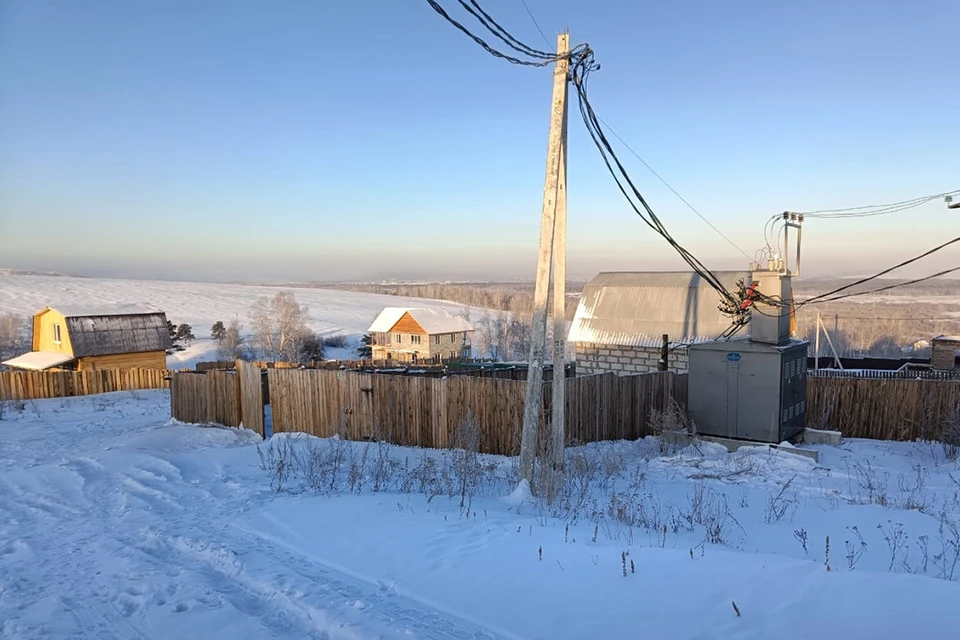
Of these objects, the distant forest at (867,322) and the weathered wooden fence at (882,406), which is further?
the distant forest at (867,322)

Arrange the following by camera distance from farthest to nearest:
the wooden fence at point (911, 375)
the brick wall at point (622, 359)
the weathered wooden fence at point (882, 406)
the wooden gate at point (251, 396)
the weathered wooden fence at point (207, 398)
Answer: the brick wall at point (622, 359)
the wooden fence at point (911, 375)
the weathered wooden fence at point (207, 398)
the wooden gate at point (251, 396)
the weathered wooden fence at point (882, 406)

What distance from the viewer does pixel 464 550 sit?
5.14 meters

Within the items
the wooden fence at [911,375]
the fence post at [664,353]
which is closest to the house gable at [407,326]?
the wooden fence at [911,375]

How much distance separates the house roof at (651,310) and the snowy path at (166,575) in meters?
16.1

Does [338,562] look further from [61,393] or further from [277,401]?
[61,393]

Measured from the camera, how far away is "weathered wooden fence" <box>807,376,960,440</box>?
1332cm

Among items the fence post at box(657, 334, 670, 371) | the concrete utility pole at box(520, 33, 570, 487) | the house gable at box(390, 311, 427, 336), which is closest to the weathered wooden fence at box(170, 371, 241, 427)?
the concrete utility pole at box(520, 33, 570, 487)

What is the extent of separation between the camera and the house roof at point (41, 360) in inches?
1289

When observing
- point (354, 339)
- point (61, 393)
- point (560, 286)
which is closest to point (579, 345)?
point (560, 286)

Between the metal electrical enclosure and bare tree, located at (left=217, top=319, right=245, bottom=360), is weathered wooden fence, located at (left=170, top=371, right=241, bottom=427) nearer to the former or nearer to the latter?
the metal electrical enclosure

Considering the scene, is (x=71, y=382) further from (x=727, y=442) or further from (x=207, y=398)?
(x=727, y=442)

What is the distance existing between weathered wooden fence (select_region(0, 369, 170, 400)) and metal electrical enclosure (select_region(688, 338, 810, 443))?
20.9 metres

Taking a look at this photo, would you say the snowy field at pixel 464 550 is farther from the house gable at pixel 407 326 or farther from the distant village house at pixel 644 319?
the house gable at pixel 407 326

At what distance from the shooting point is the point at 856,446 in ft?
40.5
